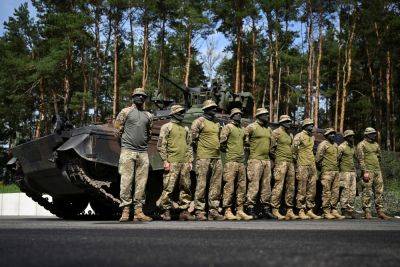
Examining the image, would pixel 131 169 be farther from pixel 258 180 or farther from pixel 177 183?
pixel 258 180

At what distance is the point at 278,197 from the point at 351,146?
261 cm

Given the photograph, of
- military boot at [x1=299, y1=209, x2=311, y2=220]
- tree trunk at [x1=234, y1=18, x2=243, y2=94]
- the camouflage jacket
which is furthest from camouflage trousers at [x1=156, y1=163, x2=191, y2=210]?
tree trunk at [x1=234, y1=18, x2=243, y2=94]

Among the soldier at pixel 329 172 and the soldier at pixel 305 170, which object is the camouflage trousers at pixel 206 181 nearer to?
the soldier at pixel 305 170

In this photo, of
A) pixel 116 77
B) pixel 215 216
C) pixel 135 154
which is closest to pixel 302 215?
pixel 215 216

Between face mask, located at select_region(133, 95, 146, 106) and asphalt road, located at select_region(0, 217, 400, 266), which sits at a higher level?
face mask, located at select_region(133, 95, 146, 106)

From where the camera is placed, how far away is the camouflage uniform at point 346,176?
12.2 meters

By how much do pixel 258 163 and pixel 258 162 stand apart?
0.06ft

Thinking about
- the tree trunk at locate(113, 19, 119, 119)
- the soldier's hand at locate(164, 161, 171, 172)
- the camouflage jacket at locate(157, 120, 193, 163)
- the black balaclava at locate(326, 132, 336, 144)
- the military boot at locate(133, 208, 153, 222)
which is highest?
the tree trunk at locate(113, 19, 119, 119)

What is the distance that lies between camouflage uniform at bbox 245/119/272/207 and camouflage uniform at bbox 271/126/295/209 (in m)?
0.25

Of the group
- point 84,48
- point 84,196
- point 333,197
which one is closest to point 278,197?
point 333,197

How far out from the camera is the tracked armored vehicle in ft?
32.4

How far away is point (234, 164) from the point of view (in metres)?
10.2

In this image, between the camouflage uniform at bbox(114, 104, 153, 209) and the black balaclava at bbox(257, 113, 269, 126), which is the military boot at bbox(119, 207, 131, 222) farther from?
the black balaclava at bbox(257, 113, 269, 126)

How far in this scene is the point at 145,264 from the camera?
123 inches
